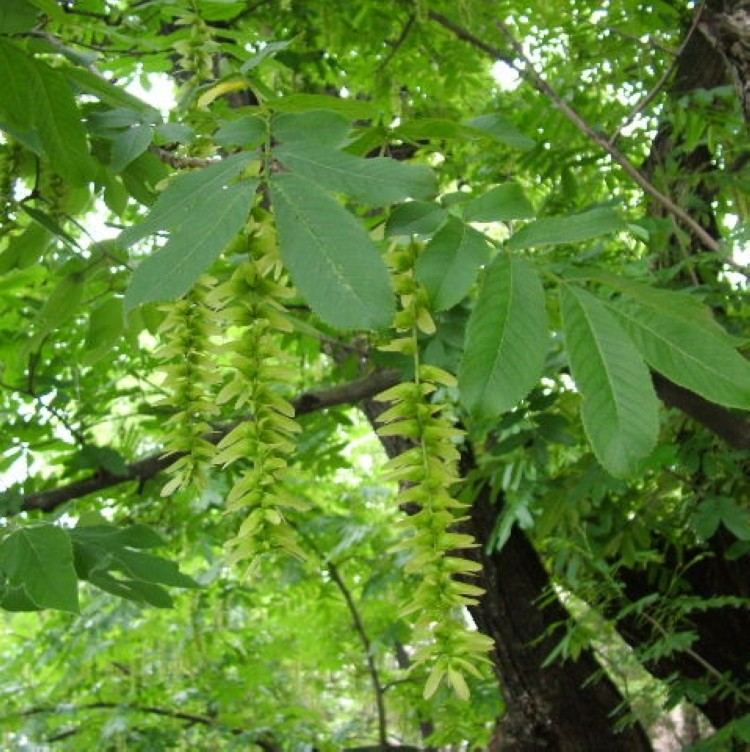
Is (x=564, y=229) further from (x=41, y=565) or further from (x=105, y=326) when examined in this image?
(x=105, y=326)

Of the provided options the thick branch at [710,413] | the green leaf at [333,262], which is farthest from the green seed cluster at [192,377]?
the thick branch at [710,413]

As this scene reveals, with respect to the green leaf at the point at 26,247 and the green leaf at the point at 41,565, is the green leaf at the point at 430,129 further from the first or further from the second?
the green leaf at the point at 26,247

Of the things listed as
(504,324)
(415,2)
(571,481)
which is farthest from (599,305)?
(415,2)

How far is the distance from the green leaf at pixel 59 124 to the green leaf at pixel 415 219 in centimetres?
48

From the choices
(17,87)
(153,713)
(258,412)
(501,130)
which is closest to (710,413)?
(501,130)

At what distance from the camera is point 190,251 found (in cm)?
86

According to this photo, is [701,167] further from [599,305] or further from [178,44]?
[599,305]

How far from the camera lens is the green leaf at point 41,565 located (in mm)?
1226

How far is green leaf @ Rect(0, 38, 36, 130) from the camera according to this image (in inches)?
49.0

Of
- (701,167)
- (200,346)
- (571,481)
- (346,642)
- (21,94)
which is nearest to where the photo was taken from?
(200,346)

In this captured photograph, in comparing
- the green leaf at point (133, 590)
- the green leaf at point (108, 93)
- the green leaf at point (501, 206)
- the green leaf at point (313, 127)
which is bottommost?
the green leaf at point (133, 590)

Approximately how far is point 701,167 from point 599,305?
7.30ft

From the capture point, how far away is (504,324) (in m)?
0.96

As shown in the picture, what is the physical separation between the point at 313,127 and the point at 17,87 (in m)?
0.45
